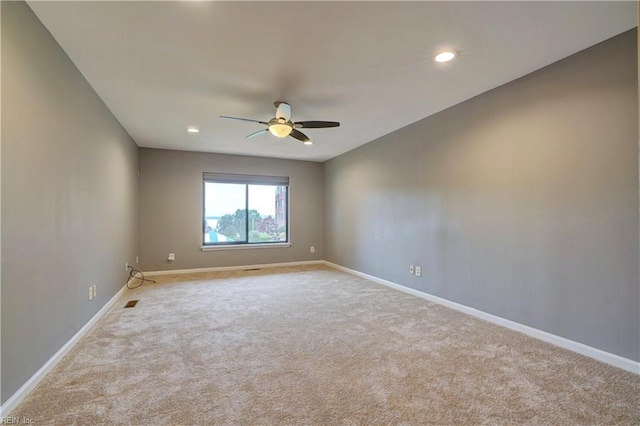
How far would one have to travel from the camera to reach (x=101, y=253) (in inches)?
129

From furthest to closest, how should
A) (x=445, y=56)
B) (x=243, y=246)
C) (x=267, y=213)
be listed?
(x=267, y=213), (x=243, y=246), (x=445, y=56)

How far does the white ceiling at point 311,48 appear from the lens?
1896 millimetres

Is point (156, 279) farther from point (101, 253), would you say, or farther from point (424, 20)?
point (424, 20)

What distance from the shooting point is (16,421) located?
5.17 ft

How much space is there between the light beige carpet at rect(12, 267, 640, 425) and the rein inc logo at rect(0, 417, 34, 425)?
0.04 meters

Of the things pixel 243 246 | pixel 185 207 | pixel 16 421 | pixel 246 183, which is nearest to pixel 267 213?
pixel 246 183

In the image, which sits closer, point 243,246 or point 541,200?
point 541,200

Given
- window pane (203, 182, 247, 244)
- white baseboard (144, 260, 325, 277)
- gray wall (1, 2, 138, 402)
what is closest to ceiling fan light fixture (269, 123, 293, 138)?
gray wall (1, 2, 138, 402)

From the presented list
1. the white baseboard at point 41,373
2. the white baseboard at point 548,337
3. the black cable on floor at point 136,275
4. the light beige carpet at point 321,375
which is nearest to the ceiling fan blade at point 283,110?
the light beige carpet at point 321,375

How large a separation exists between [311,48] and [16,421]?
9.58ft

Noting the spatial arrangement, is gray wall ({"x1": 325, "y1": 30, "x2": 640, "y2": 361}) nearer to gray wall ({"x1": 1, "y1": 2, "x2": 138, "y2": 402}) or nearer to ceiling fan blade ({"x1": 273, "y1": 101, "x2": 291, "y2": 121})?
ceiling fan blade ({"x1": 273, "y1": 101, "x2": 291, "y2": 121})

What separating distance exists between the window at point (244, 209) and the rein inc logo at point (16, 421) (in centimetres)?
441

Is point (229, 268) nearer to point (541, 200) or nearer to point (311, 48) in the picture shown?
point (311, 48)

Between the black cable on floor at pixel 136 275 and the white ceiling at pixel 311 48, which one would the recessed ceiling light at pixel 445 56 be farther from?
the black cable on floor at pixel 136 275
